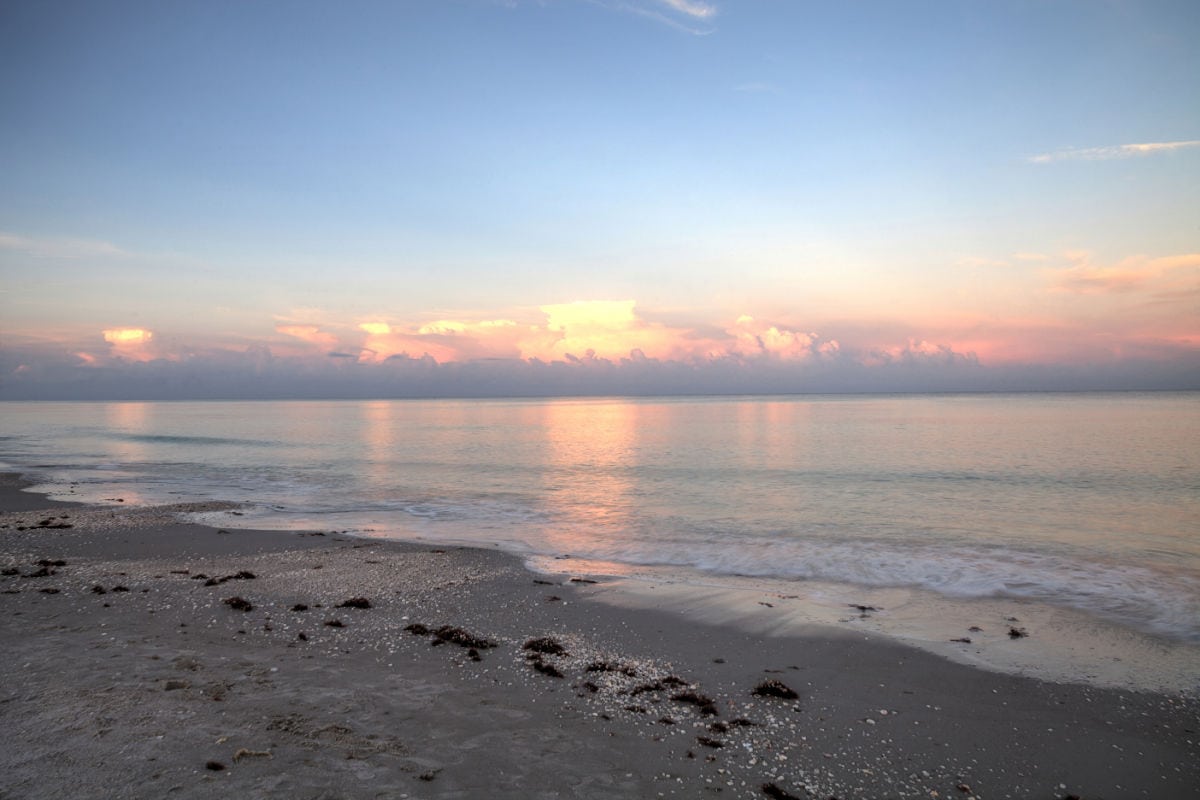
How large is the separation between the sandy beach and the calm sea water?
6.69 m

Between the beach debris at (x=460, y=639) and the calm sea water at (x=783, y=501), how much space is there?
8.86m

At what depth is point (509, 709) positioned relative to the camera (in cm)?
790

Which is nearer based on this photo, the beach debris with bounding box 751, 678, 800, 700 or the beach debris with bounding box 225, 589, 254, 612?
the beach debris with bounding box 751, 678, 800, 700

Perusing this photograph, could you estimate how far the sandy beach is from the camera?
20.7 feet

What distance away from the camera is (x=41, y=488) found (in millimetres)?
31312

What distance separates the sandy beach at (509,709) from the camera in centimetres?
631

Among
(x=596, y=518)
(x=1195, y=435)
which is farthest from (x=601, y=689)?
(x=1195, y=435)

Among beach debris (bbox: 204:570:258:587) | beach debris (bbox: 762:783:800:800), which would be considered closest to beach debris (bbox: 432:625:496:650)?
beach debris (bbox: 762:783:800:800)

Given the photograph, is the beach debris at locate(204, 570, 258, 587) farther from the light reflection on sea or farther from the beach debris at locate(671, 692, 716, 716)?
the beach debris at locate(671, 692, 716, 716)

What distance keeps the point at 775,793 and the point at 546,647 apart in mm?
4639

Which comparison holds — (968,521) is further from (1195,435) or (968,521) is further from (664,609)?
(1195,435)

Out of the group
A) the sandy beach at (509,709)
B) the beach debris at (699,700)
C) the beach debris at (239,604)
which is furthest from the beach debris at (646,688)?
the beach debris at (239,604)

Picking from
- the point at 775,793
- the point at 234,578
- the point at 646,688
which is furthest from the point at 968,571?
the point at 234,578

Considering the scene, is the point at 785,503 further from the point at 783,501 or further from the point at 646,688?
the point at 646,688
